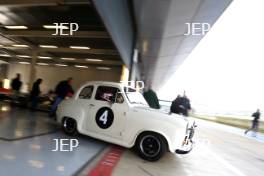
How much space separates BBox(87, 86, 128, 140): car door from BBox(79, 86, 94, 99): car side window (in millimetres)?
260

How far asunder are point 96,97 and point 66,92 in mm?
3311

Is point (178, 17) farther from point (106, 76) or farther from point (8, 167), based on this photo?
point (106, 76)

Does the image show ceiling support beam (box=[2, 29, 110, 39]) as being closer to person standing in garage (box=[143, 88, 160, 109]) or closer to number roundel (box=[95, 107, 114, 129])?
person standing in garage (box=[143, 88, 160, 109])

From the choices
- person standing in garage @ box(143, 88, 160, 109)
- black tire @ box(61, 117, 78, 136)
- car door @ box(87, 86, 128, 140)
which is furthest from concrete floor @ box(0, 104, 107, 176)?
person standing in garage @ box(143, 88, 160, 109)

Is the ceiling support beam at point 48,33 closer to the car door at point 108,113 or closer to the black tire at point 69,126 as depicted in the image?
the car door at point 108,113

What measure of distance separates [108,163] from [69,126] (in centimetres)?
225

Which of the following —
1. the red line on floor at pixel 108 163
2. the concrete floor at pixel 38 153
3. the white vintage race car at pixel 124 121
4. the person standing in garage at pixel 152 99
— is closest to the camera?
the concrete floor at pixel 38 153

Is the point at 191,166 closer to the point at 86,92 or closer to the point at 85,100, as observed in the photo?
the point at 85,100

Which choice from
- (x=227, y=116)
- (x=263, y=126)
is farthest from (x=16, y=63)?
(x=263, y=126)

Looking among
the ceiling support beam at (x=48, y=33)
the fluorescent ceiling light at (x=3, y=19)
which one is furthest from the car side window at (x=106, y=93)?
the fluorescent ceiling light at (x=3, y=19)

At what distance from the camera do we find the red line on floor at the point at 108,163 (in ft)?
13.6

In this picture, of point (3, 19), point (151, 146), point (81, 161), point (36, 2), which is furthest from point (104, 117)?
point (3, 19)

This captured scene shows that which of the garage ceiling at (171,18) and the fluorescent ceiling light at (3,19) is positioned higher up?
the fluorescent ceiling light at (3,19)

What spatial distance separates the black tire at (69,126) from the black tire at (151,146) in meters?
1.86
